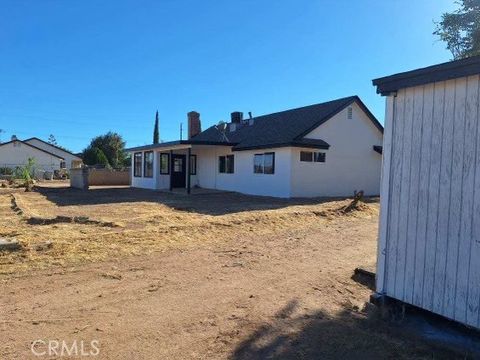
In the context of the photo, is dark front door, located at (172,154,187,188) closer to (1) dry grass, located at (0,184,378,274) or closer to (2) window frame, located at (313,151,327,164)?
(2) window frame, located at (313,151,327,164)

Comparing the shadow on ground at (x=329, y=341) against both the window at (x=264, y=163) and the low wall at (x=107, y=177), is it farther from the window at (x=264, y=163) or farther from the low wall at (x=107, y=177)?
the low wall at (x=107, y=177)

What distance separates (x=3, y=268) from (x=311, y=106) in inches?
777

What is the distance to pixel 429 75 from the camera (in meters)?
4.18

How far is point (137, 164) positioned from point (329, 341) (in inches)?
993

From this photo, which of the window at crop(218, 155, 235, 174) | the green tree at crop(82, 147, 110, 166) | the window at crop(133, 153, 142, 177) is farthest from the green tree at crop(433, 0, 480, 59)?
the green tree at crop(82, 147, 110, 166)

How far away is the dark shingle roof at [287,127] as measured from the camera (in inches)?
766

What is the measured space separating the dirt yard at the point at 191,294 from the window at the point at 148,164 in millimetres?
15991

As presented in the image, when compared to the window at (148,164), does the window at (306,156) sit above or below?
above

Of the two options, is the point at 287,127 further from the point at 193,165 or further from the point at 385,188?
the point at 385,188

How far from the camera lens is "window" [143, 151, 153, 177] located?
25625 millimetres

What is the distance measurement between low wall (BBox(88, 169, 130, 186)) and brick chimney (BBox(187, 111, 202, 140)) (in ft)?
19.0

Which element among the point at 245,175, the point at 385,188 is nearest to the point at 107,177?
the point at 245,175

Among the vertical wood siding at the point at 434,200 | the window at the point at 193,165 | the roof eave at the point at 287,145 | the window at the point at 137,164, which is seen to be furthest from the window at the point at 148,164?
the vertical wood siding at the point at 434,200

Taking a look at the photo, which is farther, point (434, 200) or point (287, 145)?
point (287, 145)
